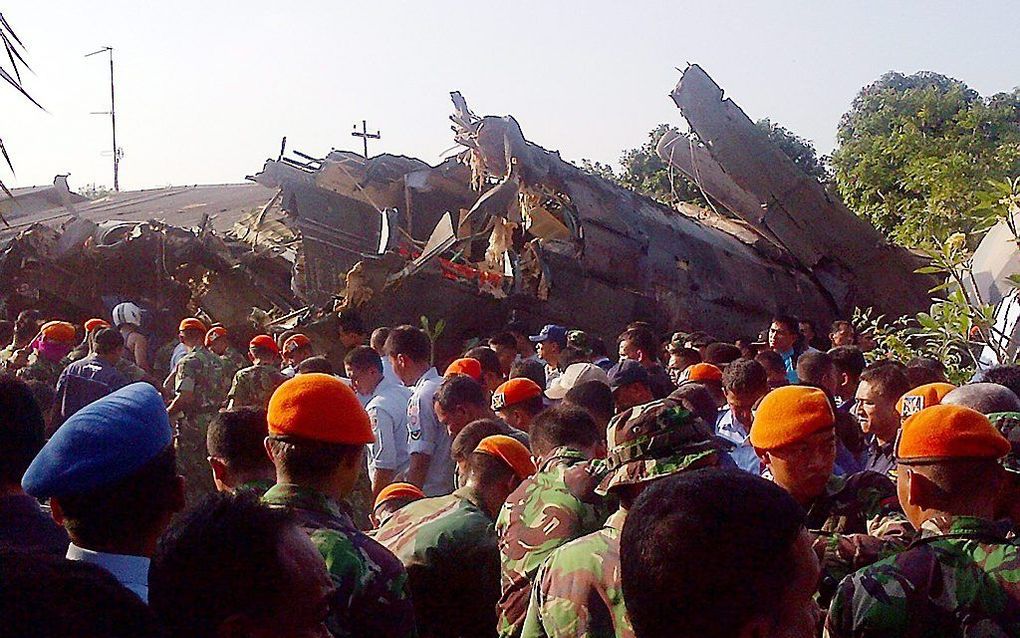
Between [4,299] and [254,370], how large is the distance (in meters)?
9.87

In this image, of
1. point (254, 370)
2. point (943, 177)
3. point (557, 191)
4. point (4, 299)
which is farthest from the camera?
point (4, 299)

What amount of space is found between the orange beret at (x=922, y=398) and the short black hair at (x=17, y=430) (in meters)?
3.43

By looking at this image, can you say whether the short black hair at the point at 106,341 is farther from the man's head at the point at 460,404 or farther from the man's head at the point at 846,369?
the man's head at the point at 846,369

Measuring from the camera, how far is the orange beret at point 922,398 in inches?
172

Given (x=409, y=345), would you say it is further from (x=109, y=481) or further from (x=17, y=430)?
(x=109, y=481)

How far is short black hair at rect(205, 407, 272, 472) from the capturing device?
146 inches

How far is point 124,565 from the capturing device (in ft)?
8.75

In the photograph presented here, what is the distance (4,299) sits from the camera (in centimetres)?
1521

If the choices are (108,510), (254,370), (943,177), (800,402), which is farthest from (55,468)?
(943,177)

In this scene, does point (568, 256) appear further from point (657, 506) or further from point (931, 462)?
point (657, 506)

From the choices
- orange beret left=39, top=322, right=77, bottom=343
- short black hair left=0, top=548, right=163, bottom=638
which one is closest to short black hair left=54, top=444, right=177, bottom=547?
short black hair left=0, top=548, right=163, bottom=638

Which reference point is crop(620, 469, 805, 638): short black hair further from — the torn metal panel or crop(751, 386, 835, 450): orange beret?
the torn metal panel

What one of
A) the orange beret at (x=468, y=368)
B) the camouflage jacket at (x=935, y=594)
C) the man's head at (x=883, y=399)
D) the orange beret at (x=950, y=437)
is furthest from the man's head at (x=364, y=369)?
the camouflage jacket at (x=935, y=594)

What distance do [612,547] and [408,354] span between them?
3.87 metres
